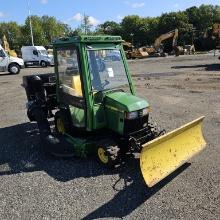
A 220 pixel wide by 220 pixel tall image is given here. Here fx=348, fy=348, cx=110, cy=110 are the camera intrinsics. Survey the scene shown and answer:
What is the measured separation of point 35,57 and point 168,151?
98.0 ft

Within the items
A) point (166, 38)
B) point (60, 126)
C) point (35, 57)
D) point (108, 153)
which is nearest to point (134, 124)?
point (108, 153)

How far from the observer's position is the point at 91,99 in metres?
6.31

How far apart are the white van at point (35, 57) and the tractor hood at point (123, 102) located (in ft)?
93.1

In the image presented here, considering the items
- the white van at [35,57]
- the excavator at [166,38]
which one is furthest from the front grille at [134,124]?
the excavator at [166,38]

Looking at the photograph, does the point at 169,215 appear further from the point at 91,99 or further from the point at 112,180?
the point at 91,99

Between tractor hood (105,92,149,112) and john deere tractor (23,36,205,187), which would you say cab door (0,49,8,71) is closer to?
john deere tractor (23,36,205,187)

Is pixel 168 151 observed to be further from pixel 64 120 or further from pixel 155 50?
pixel 155 50

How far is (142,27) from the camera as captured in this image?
270ft

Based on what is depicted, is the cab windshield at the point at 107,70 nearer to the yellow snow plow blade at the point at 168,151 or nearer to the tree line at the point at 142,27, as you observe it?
the yellow snow plow blade at the point at 168,151

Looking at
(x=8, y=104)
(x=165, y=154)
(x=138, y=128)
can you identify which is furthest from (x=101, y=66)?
(x=8, y=104)

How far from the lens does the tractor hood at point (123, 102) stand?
609 cm

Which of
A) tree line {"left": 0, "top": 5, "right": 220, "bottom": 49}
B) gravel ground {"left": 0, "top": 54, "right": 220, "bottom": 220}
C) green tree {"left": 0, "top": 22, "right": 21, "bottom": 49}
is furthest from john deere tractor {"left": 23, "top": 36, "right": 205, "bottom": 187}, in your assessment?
green tree {"left": 0, "top": 22, "right": 21, "bottom": 49}

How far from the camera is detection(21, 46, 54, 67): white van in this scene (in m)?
33.8

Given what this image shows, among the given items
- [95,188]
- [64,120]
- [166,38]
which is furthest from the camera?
[166,38]
